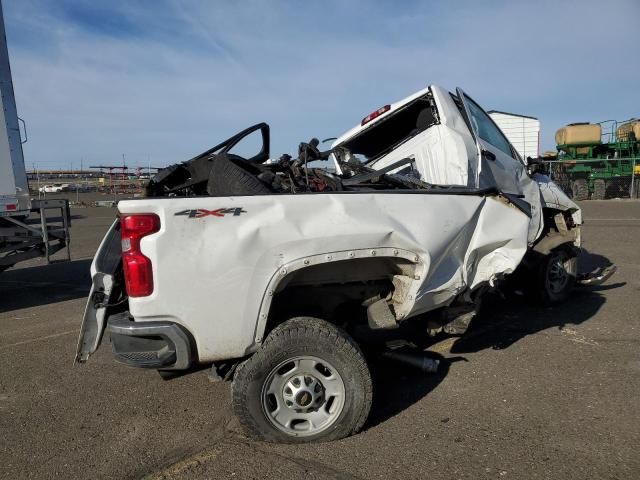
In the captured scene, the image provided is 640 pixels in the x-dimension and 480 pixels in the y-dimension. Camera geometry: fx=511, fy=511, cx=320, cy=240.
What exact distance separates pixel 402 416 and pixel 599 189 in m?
24.0

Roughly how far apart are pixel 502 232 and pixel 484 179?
0.93m

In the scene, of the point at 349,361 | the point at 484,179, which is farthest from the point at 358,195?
the point at 484,179

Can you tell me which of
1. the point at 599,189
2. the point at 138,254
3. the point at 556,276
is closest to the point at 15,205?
the point at 138,254

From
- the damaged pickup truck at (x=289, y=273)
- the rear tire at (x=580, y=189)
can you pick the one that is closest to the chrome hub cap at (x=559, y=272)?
the damaged pickup truck at (x=289, y=273)

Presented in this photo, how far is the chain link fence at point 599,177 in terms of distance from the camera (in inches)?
919

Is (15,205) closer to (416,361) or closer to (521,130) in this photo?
(416,361)

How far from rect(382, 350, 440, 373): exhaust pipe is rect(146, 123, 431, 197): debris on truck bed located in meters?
1.32

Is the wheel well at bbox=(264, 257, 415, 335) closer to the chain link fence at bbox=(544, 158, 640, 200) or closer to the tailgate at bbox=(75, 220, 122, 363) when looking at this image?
the tailgate at bbox=(75, 220, 122, 363)

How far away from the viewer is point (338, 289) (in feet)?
12.2

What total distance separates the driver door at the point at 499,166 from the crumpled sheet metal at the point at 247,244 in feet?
5.32

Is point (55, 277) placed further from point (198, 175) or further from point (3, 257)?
point (198, 175)

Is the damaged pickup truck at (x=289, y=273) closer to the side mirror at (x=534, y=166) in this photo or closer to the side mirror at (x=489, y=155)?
the side mirror at (x=489, y=155)

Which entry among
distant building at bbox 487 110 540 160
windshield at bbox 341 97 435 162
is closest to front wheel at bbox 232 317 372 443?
windshield at bbox 341 97 435 162

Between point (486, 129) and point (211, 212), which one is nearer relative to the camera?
point (211, 212)
